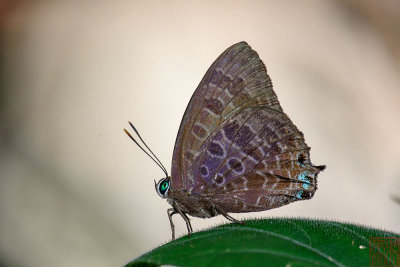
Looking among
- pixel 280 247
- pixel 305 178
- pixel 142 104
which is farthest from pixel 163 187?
pixel 142 104

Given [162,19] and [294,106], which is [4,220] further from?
[294,106]

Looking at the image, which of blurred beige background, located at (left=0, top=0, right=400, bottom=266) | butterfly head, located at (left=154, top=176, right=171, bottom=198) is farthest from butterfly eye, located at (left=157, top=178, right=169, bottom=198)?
blurred beige background, located at (left=0, top=0, right=400, bottom=266)

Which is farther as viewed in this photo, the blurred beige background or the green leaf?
the blurred beige background

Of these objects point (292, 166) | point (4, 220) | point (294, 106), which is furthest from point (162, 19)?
point (292, 166)

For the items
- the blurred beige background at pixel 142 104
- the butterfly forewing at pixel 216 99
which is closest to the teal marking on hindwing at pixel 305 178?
the butterfly forewing at pixel 216 99

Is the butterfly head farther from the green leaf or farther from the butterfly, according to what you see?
the green leaf

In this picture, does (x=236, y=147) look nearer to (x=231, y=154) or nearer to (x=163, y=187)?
(x=231, y=154)
